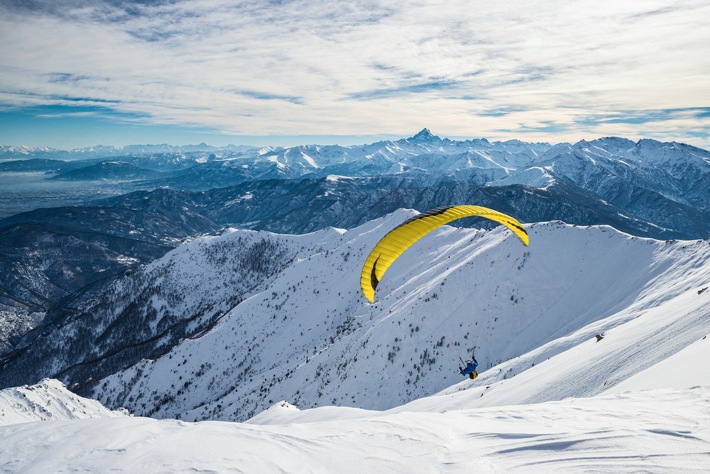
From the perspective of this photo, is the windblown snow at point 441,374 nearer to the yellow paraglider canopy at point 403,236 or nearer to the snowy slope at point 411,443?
the snowy slope at point 411,443

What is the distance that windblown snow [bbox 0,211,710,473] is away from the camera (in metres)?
7.28

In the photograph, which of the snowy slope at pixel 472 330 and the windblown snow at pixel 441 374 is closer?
the windblown snow at pixel 441 374

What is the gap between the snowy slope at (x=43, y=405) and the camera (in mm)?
32188

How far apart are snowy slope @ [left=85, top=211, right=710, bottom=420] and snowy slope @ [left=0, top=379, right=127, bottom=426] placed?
11561 mm

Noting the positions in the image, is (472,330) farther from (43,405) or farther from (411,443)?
(43,405)

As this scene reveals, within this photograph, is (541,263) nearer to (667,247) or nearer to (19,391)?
(667,247)

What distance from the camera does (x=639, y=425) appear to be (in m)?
7.04

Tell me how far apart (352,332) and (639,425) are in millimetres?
35955

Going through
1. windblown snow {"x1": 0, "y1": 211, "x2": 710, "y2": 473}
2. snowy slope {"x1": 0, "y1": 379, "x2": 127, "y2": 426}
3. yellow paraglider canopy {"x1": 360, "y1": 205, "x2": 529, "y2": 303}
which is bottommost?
snowy slope {"x1": 0, "y1": 379, "x2": 127, "y2": 426}

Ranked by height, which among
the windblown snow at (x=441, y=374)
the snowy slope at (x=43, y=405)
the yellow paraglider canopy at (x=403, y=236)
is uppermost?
the yellow paraglider canopy at (x=403, y=236)

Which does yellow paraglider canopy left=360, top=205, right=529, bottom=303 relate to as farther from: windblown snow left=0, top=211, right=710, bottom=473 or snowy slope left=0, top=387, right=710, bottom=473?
snowy slope left=0, top=387, right=710, bottom=473

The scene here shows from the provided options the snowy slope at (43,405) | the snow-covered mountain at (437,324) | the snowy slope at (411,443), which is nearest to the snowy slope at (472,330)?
the snow-covered mountain at (437,324)

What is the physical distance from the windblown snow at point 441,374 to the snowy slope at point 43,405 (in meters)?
0.47

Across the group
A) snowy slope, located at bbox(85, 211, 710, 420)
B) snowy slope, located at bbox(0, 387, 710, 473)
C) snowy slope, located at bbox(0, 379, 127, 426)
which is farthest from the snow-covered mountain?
snowy slope, located at bbox(0, 379, 127, 426)
